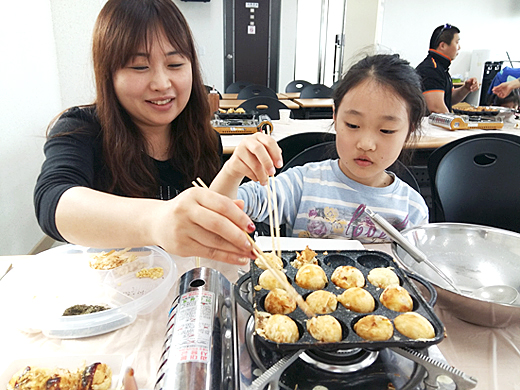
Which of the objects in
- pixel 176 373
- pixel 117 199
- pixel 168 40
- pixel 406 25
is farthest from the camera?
pixel 406 25

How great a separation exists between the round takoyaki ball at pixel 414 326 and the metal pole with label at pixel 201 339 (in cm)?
34

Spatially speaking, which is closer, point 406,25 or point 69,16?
point 69,16

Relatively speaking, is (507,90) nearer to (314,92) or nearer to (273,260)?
(314,92)

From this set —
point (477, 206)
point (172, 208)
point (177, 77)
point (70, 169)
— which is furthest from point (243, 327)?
point (477, 206)

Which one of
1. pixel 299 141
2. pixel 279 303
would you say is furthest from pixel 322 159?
pixel 279 303

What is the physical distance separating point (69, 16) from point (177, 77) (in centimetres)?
291

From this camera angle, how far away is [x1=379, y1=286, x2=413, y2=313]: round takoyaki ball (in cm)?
78

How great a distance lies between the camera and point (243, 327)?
82cm

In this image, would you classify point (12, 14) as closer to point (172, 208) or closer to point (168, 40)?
point (168, 40)

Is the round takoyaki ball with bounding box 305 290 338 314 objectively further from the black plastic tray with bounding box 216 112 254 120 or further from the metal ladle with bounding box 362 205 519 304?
the black plastic tray with bounding box 216 112 254 120

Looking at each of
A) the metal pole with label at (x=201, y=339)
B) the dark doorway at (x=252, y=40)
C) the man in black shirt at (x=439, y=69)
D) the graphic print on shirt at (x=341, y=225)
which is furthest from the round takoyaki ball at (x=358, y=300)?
the dark doorway at (x=252, y=40)

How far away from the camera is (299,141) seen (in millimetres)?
1915

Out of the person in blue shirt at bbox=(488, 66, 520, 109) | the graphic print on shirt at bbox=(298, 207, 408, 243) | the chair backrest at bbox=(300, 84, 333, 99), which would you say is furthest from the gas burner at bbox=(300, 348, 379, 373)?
the chair backrest at bbox=(300, 84, 333, 99)

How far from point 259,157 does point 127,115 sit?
75cm
